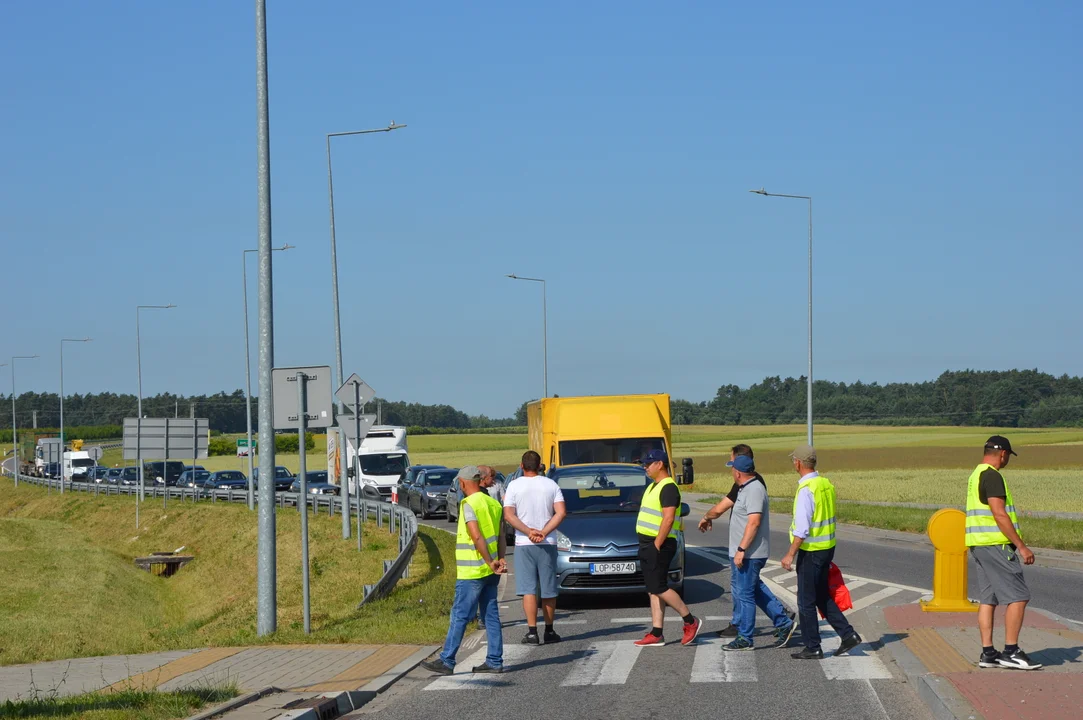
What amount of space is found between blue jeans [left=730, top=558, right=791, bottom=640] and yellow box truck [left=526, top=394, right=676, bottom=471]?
945 cm

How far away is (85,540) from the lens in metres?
40.8

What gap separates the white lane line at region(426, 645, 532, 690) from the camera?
10094 mm

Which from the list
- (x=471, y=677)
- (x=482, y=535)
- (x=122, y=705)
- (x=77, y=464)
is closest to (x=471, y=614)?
(x=471, y=677)

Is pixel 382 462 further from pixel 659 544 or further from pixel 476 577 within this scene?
pixel 476 577

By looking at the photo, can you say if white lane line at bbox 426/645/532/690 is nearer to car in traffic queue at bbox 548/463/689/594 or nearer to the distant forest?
car in traffic queue at bbox 548/463/689/594

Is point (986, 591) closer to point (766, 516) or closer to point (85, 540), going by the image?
point (766, 516)

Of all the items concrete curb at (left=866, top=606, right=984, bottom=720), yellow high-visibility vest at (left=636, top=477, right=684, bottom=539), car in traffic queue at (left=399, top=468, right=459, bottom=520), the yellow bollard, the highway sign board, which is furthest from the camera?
car in traffic queue at (left=399, top=468, right=459, bottom=520)

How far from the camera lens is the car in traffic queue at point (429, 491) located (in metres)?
37.8

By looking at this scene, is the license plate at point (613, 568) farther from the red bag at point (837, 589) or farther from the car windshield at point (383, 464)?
the car windshield at point (383, 464)

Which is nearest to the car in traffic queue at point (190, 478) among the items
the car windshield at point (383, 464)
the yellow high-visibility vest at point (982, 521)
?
the car windshield at point (383, 464)

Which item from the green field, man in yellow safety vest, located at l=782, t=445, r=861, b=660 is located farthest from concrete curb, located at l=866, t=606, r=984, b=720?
the green field

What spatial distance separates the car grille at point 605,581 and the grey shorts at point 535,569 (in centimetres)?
265

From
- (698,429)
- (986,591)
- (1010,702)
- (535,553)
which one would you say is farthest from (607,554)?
(698,429)

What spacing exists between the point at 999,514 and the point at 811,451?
1.72 meters
